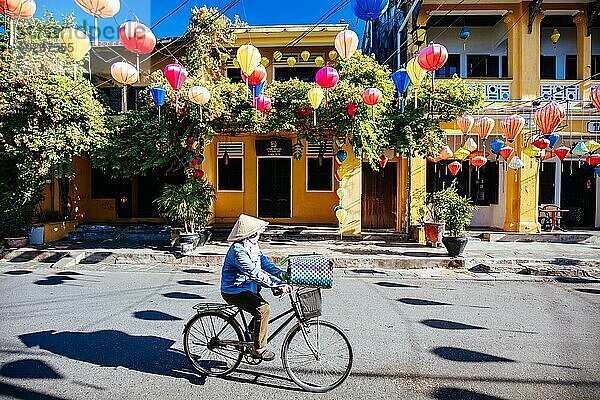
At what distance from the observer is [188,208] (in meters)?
11.4

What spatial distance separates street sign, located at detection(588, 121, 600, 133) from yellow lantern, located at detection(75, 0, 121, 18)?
46.9 ft

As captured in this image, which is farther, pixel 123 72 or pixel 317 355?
pixel 123 72

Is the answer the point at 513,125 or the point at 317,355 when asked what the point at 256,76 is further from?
the point at 317,355

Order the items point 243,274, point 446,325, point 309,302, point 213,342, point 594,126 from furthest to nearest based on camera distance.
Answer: point 594,126 < point 446,325 < point 213,342 < point 243,274 < point 309,302

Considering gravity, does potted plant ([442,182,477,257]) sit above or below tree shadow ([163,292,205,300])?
above

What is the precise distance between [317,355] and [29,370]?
2.96 meters

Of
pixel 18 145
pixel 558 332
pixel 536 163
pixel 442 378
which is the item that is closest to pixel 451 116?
pixel 536 163

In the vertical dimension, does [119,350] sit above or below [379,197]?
below

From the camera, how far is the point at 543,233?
13734 mm

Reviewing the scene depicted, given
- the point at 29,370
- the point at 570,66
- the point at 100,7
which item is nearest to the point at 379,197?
the point at 570,66

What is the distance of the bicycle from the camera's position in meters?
3.87

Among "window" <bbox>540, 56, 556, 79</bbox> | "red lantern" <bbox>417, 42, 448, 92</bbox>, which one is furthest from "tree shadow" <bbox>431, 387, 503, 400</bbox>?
"window" <bbox>540, 56, 556, 79</bbox>

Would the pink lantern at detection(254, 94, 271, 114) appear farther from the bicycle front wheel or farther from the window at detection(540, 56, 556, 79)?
the window at detection(540, 56, 556, 79)

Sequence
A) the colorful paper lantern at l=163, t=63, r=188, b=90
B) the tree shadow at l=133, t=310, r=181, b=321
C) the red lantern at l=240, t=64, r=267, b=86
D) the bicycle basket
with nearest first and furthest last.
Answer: the bicycle basket < the tree shadow at l=133, t=310, r=181, b=321 < the colorful paper lantern at l=163, t=63, r=188, b=90 < the red lantern at l=240, t=64, r=267, b=86
